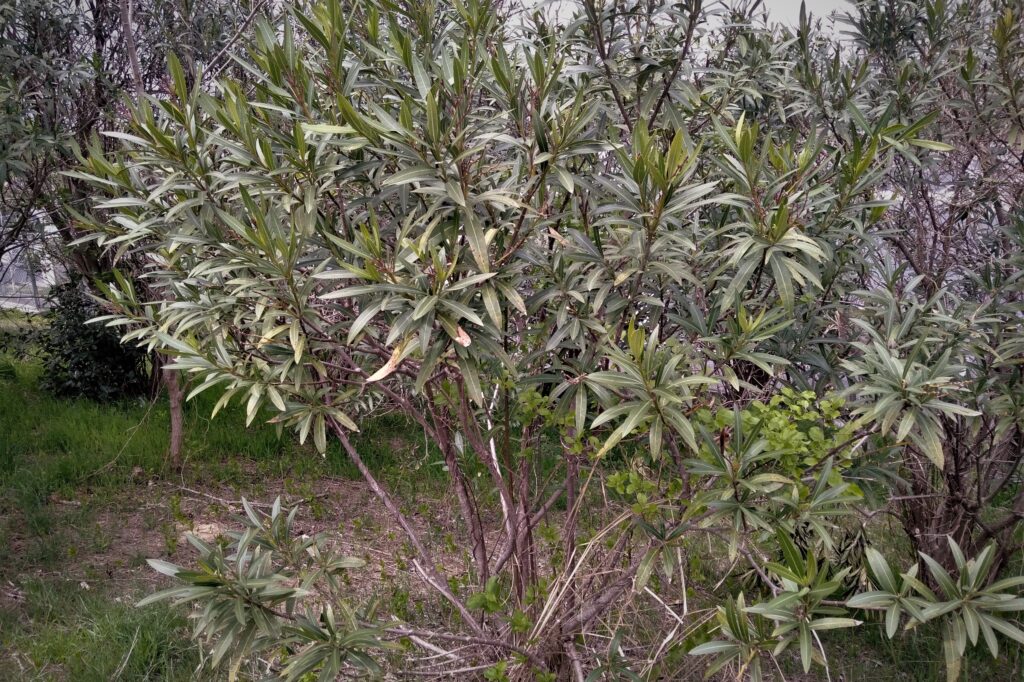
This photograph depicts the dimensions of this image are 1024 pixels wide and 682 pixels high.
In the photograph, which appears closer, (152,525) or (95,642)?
(95,642)

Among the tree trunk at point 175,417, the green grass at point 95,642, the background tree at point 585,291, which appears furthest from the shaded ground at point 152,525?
the background tree at point 585,291

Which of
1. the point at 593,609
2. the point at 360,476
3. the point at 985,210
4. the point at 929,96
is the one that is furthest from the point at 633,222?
the point at 360,476

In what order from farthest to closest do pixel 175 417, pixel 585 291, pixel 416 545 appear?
1. pixel 175 417
2. pixel 416 545
3. pixel 585 291

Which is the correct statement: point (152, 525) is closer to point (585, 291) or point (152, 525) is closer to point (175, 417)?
point (175, 417)

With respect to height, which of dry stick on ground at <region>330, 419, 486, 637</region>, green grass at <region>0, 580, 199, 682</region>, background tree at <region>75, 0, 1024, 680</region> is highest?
background tree at <region>75, 0, 1024, 680</region>

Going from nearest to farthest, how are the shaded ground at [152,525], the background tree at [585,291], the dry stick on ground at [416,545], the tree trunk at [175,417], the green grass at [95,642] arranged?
the background tree at [585,291] → the dry stick on ground at [416,545] → the green grass at [95,642] → the shaded ground at [152,525] → the tree trunk at [175,417]

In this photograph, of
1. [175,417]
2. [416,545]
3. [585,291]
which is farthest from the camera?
[175,417]

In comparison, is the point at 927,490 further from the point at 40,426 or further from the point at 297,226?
the point at 40,426

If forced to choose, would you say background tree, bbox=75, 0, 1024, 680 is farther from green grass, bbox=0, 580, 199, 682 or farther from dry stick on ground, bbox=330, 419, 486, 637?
green grass, bbox=0, 580, 199, 682

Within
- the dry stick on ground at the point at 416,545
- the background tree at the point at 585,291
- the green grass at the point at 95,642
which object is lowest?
the green grass at the point at 95,642

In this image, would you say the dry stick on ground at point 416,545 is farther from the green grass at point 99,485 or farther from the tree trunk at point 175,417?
the tree trunk at point 175,417

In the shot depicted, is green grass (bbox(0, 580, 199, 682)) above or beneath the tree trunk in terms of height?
beneath

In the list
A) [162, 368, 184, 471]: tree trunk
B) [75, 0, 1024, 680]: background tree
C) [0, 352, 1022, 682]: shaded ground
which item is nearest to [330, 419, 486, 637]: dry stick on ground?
[75, 0, 1024, 680]: background tree

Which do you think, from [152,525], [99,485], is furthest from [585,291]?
[99,485]
